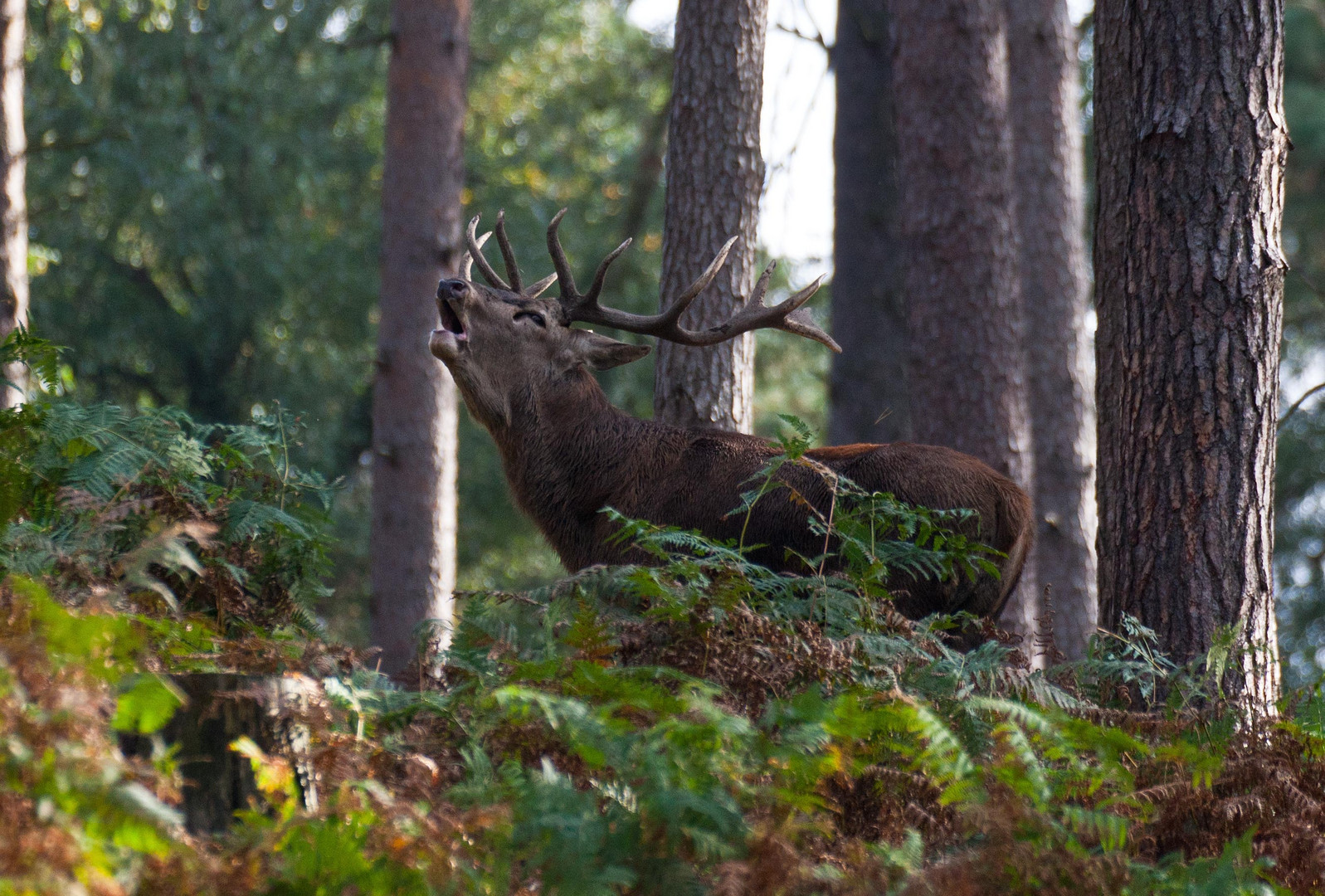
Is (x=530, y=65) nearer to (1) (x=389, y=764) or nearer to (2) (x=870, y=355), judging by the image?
(2) (x=870, y=355)

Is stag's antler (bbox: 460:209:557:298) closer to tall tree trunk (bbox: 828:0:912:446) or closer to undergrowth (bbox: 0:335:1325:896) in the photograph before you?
undergrowth (bbox: 0:335:1325:896)

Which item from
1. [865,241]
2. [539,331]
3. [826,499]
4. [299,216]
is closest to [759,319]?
[826,499]

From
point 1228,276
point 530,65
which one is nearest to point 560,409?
point 1228,276

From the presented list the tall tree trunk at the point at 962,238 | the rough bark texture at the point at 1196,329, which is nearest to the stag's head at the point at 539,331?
the rough bark texture at the point at 1196,329

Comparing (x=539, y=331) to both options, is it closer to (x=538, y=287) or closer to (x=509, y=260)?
(x=509, y=260)

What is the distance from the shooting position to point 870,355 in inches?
531

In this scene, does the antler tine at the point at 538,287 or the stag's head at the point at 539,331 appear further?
the antler tine at the point at 538,287

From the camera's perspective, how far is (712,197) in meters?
7.75

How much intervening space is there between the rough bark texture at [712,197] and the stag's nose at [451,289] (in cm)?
129

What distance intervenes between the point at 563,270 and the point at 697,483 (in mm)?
1708

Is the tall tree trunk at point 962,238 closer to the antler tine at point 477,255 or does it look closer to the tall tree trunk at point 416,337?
the antler tine at point 477,255

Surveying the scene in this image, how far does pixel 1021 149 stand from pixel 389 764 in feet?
34.4

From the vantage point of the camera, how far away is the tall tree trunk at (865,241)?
1342 centimetres

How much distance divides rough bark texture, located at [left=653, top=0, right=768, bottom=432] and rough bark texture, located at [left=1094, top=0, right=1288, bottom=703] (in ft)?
Answer: 8.93
